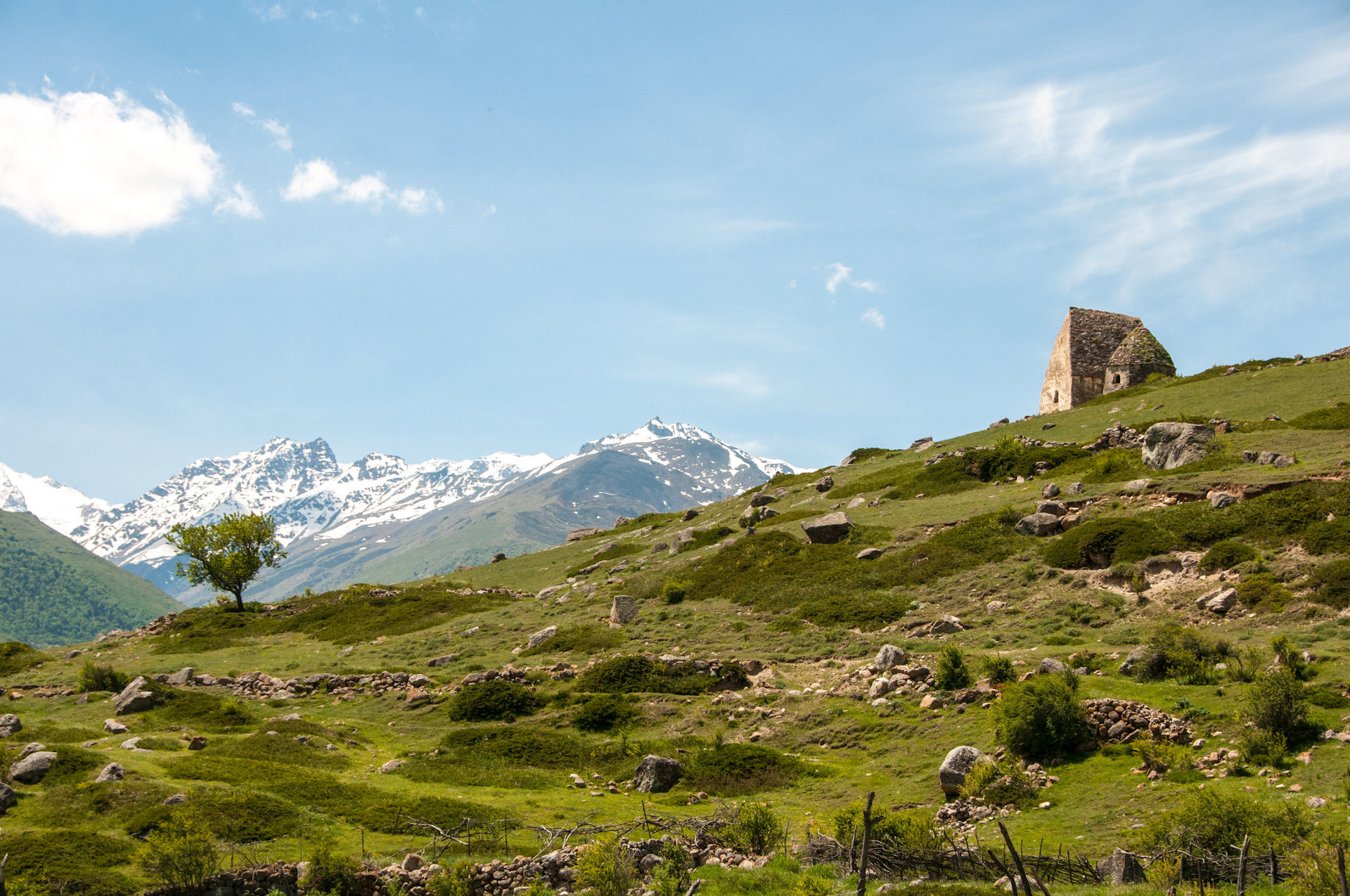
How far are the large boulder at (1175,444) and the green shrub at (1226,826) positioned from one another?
32554 mm

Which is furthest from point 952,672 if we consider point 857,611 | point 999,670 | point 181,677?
point 181,677

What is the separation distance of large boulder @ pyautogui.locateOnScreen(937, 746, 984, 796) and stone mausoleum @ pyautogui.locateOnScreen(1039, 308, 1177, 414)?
57.9 meters

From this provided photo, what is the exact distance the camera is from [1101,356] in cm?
6925

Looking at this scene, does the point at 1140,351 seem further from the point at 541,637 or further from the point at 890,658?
the point at 541,637

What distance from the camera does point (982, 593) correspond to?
33.7m

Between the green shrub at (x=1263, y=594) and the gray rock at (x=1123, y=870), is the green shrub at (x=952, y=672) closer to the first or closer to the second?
Result: the green shrub at (x=1263, y=594)

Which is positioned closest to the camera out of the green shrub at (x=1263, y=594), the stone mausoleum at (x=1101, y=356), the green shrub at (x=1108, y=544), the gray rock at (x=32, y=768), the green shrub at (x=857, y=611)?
the gray rock at (x=32, y=768)

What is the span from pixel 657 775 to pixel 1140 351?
Result: 6396 centimetres

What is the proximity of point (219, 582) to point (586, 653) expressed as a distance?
46.9 meters

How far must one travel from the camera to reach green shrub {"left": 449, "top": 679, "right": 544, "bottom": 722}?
2961 cm

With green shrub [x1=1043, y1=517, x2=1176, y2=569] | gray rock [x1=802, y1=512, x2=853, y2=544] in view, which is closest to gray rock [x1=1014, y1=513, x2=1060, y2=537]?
green shrub [x1=1043, y1=517, x2=1176, y2=569]

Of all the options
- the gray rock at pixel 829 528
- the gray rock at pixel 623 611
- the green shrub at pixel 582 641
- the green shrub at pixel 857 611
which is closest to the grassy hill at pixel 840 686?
the green shrub at pixel 857 611

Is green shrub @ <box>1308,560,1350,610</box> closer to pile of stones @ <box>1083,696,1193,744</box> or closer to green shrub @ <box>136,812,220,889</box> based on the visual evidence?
pile of stones @ <box>1083,696,1193,744</box>

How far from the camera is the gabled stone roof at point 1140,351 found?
220 feet
